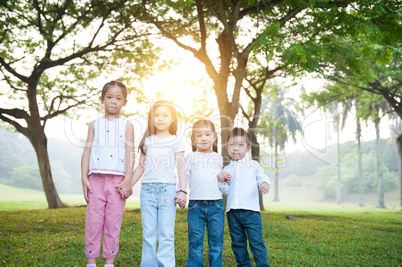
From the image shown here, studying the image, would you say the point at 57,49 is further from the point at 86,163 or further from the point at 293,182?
the point at 293,182

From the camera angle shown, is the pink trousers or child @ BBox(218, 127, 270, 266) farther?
child @ BBox(218, 127, 270, 266)

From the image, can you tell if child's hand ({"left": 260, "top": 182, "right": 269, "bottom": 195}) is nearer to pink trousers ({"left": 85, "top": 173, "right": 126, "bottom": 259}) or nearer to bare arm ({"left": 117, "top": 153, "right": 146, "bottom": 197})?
bare arm ({"left": 117, "top": 153, "right": 146, "bottom": 197})

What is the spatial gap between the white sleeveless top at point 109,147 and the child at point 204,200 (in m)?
0.79

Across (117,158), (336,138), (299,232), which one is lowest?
(299,232)

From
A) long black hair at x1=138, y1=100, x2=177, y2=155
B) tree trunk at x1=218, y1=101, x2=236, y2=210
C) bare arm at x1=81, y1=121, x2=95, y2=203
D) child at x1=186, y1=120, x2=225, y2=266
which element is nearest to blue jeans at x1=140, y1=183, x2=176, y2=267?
child at x1=186, y1=120, x2=225, y2=266

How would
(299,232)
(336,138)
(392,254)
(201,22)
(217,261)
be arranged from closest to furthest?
(217,261) < (392,254) < (299,232) < (201,22) < (336,138)

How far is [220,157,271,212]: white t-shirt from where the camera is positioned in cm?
406

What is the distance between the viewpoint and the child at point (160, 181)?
11.9 ft

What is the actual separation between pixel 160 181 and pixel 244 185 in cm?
105

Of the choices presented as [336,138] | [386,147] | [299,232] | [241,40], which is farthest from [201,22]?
[386,147]

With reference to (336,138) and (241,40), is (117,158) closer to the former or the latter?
(241,40)

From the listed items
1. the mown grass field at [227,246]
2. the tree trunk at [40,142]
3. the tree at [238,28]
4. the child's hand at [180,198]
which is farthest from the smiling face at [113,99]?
the tree trunk at [40,142]

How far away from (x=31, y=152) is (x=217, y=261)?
2592 inches

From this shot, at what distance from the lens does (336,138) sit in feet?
95.8
